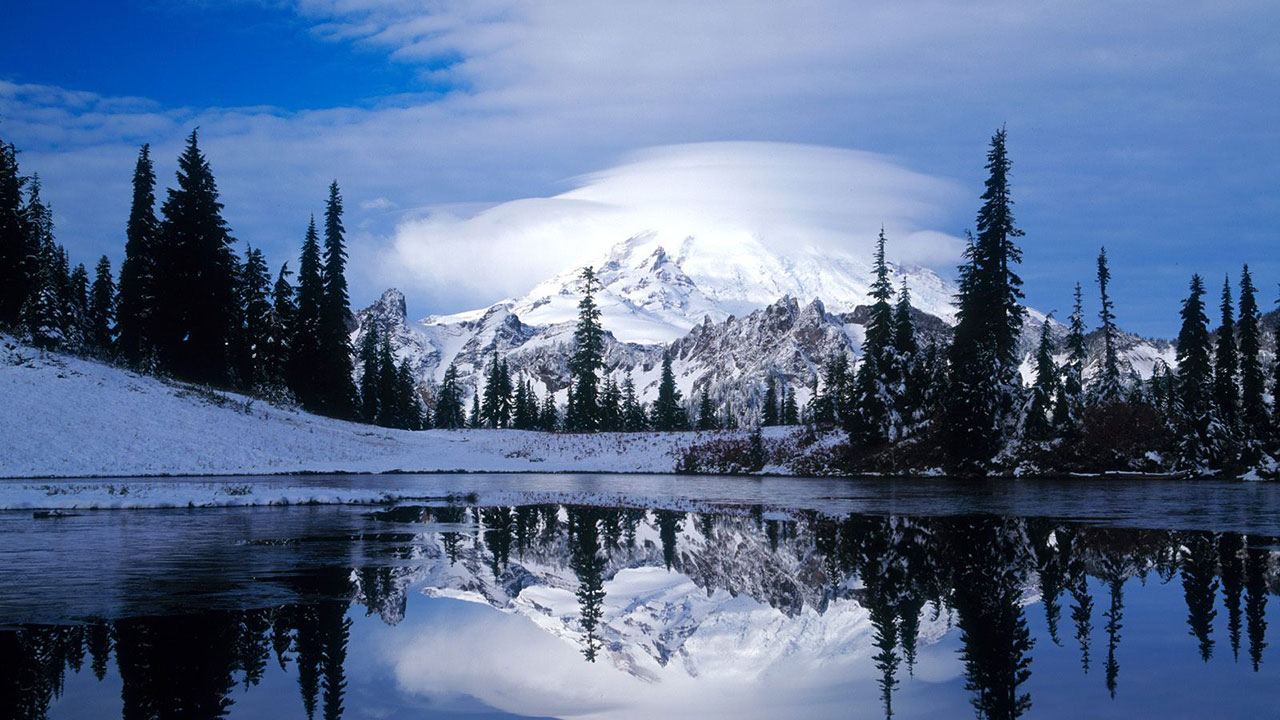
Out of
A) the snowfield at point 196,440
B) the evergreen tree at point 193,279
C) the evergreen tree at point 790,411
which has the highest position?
the evergreen tree at point 193,279

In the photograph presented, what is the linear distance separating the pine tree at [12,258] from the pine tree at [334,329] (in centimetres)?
2293

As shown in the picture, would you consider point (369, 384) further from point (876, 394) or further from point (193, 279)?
point (876, 394)

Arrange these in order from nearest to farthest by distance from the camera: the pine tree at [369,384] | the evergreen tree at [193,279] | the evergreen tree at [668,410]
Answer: the evergreen tree at [193,279] → the pine tree at [369,384] → the evergreen tree at [668,410]

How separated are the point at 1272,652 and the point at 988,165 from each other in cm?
5413

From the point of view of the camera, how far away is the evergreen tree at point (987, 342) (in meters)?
52.5

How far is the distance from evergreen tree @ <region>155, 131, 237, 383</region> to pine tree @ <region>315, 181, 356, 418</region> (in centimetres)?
1086

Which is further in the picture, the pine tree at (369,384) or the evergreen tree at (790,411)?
the evergreen tree at (790,411)

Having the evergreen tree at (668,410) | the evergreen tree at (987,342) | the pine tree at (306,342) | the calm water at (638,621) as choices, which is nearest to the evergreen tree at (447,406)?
the evergreen tree at (668,410)

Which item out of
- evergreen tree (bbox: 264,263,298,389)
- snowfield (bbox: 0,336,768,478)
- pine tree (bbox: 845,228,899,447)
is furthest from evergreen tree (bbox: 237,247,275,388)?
pine tree (bbox: 845,228,899,447)

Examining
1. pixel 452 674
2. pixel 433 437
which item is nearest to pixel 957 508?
pixel 452 674

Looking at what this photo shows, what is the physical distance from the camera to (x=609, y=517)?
86.3ft

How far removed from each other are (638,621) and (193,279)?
62651 mm

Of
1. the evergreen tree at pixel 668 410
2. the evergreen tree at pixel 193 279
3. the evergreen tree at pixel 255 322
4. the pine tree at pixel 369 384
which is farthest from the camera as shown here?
the evergreen tree at pixel 668 410

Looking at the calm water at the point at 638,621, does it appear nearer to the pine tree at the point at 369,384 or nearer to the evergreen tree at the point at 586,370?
the evergreen tree at the point at 586,370
